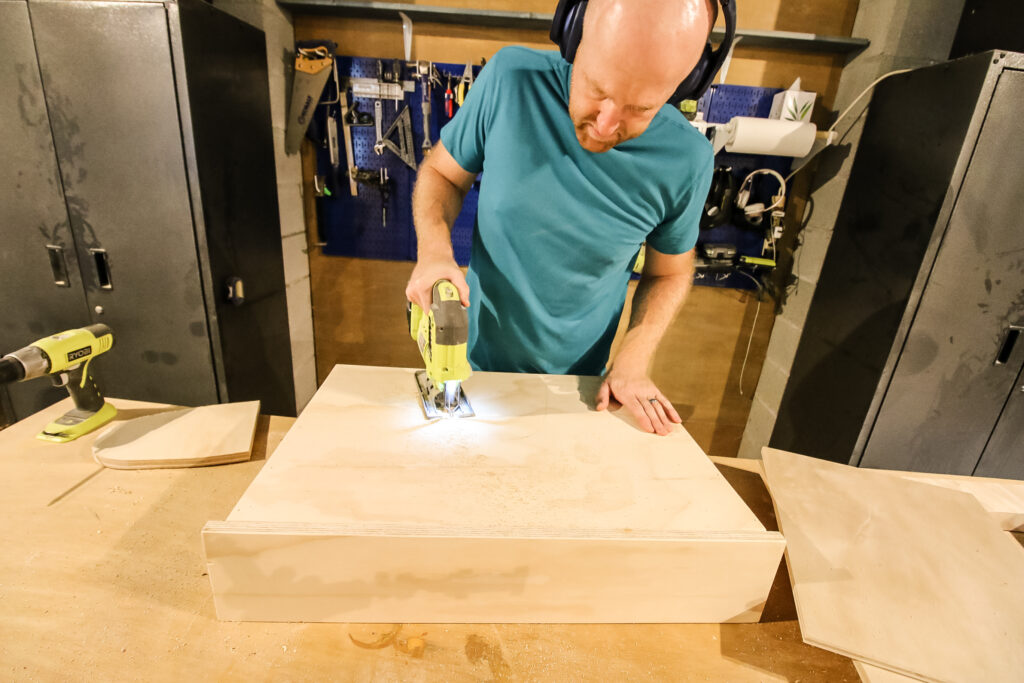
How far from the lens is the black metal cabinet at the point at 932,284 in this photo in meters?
1.79

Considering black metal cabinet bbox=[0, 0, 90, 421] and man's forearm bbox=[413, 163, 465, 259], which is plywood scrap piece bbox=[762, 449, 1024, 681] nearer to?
man's forearm bbox=[413, 163, 465, 259]

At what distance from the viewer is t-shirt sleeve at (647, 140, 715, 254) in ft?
3.83

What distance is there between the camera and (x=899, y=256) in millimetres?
2004

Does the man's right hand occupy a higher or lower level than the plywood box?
higher

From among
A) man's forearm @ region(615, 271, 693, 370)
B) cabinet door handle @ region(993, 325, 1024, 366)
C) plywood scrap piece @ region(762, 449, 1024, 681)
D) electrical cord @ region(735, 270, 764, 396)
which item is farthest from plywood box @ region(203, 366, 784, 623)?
electrical cord @ region(735, 270, 764, 396)

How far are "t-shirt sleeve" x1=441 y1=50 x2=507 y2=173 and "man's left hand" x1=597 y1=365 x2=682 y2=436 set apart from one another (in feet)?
2.19

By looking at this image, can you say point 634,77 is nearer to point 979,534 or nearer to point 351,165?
point 979,534

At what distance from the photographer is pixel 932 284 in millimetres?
1916

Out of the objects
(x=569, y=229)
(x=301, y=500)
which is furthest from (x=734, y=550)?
(x=569, y=229)

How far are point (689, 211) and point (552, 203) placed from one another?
1.18 feet

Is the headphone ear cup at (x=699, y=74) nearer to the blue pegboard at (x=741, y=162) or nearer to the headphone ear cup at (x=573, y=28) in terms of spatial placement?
the headphone ear cup at (x=573, y=28)

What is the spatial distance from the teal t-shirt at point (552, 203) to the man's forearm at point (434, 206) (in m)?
0.08

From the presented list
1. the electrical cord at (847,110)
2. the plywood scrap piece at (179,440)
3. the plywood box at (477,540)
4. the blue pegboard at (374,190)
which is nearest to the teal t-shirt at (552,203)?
the plywood box at (477,540)

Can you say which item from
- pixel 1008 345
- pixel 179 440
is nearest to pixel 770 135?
pixel 1008 345
